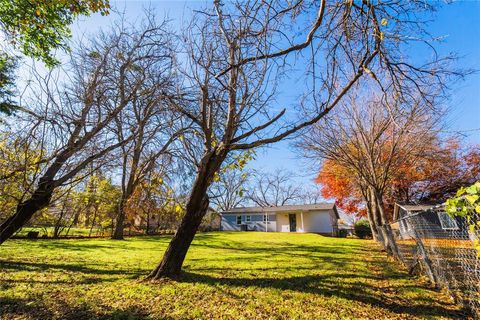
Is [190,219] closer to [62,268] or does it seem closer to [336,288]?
[336,288]

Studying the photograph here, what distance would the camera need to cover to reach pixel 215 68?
4617 millimetres

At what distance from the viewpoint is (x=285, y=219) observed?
2812 centimetres

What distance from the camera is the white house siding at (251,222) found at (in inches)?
1110

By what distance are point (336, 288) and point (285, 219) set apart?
24472mm

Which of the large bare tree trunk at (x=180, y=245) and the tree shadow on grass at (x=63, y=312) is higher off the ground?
the large bare tree trunk at (x=180, y=245)

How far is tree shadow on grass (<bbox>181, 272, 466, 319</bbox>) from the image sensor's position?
350cm

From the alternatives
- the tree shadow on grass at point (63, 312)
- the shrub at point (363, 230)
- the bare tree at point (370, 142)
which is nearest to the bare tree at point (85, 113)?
the tree shadow on grass at point (63, 312)

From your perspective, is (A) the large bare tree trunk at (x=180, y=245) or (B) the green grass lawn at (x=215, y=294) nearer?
(B) the green grass lawn at (x=215, y=294)

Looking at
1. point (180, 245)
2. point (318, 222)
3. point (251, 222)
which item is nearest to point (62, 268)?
point (180, 245)

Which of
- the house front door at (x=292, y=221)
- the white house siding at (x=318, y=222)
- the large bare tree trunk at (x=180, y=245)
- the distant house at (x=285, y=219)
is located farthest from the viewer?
the house front door at (x=292, y=221)

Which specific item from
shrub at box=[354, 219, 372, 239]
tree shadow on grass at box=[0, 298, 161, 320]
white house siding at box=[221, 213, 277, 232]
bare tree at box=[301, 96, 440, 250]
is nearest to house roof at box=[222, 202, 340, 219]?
white house siding at box=[221, 213, 277, 232]

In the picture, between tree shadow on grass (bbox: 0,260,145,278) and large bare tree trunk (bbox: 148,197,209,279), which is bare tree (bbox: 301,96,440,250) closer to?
large bare tree trunk (bbox: 148,197,209,279)

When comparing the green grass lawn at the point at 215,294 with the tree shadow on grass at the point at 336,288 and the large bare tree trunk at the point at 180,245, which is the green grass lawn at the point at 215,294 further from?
the large bare tree trunk at the point at 180,245

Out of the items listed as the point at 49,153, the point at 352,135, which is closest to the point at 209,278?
the point at 49,153
